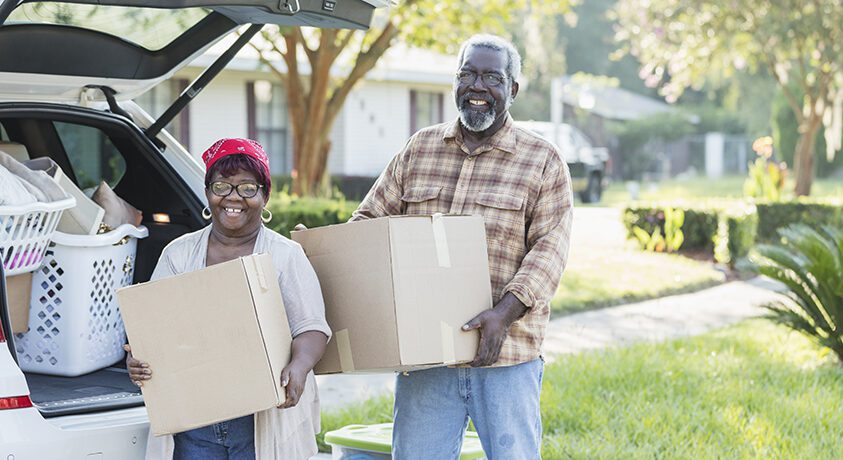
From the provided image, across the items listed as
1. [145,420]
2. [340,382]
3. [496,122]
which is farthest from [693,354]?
[145,420]

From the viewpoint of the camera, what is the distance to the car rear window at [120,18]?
3727mm

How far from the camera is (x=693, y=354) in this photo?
25.0 ft

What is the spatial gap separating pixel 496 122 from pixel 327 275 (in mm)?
720

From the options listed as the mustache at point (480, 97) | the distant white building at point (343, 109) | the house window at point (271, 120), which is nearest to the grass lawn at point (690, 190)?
the distant white building at point (343, 109)

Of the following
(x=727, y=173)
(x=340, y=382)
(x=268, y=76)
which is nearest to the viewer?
(x=340, y=382)

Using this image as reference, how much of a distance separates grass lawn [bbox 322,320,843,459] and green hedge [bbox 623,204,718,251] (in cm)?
549

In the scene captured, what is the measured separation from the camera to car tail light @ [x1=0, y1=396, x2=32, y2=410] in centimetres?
297

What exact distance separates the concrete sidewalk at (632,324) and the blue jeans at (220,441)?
10.1 feet

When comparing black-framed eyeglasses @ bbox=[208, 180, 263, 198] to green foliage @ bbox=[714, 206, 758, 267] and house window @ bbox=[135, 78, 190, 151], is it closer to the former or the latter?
green foliage @ bbox=[714, 206, 758, 267]

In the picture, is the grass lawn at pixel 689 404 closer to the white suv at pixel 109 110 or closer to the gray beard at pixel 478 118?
the white suv at pixel 109 110

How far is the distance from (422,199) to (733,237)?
983cm

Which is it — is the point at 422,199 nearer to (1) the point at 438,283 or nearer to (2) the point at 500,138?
(2) the point at 500,138

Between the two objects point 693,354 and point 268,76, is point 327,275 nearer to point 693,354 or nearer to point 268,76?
point 693,354

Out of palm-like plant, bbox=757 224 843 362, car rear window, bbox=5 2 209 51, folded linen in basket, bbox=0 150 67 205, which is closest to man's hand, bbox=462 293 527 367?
car rear window, bbox=5 2 209 51
